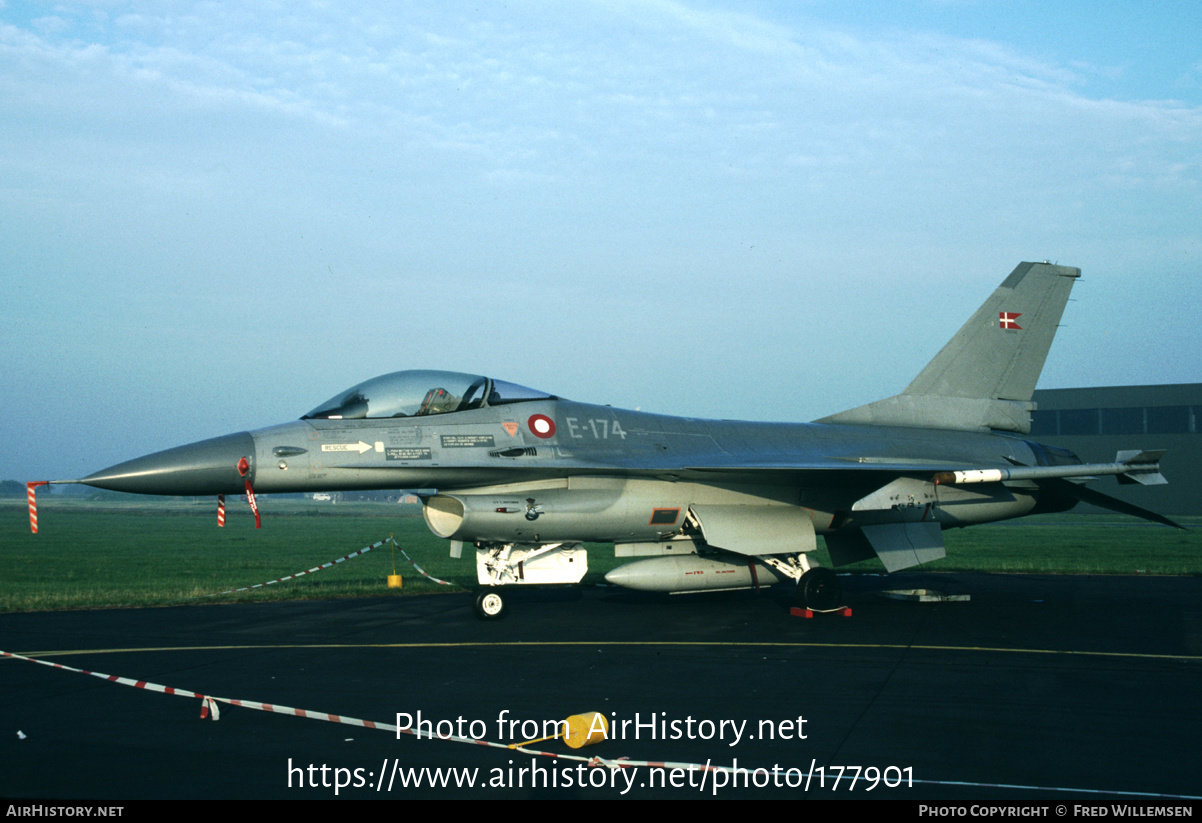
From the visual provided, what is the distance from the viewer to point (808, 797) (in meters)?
5.10

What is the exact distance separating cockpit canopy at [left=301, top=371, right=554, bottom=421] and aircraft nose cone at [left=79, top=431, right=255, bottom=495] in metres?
1.09

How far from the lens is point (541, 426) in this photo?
504 inches

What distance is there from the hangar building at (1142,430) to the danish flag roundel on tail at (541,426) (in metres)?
45.4

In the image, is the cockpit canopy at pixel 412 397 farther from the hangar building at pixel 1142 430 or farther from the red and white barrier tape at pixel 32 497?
the hangar building at pixel 1142 430

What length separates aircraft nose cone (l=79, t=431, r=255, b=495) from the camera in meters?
10.7

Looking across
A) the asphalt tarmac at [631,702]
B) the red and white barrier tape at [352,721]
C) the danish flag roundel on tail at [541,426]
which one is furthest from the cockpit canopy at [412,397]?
the red and white barrier tape at [352,721]

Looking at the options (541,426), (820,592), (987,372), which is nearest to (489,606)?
(541,426)

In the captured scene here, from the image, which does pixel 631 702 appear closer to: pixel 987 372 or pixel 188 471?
pixel 188 471

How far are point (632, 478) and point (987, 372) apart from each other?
23.6 feet

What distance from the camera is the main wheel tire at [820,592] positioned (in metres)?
13.2

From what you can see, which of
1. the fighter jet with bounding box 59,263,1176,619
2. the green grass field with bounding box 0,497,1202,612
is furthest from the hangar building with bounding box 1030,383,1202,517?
the fighter jet with bounding box 59,263,1176,619

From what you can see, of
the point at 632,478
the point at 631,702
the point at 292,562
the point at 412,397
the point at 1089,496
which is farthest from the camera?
the point at 292,562

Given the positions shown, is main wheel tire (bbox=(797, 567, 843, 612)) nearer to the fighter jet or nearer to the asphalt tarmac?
the fighter jet
